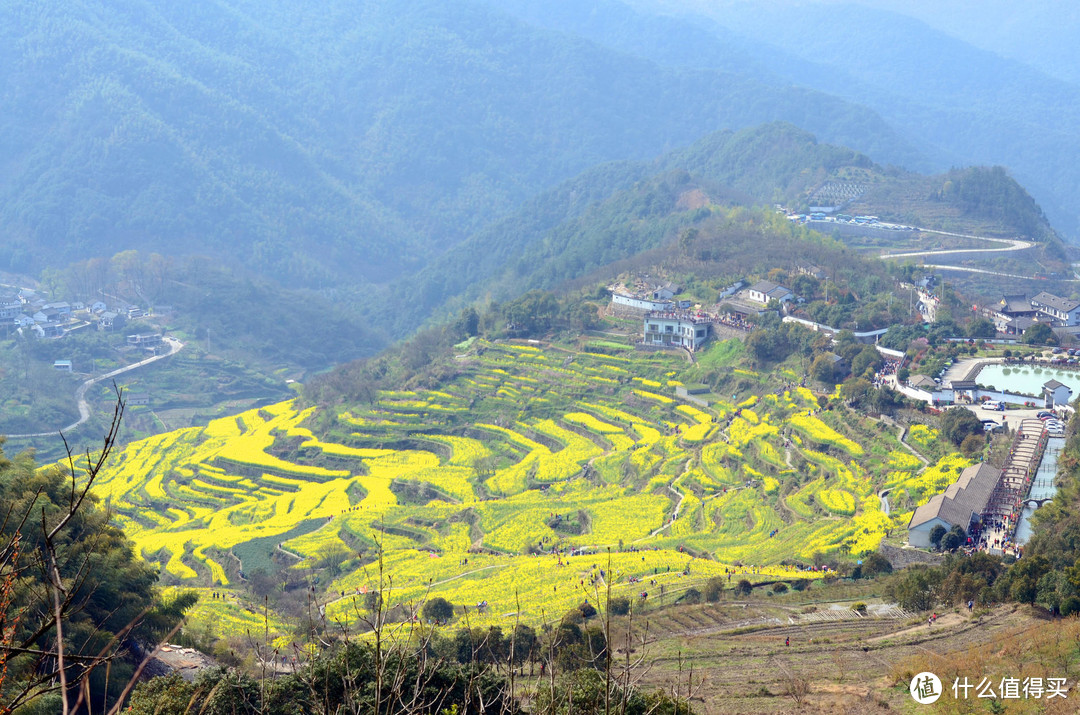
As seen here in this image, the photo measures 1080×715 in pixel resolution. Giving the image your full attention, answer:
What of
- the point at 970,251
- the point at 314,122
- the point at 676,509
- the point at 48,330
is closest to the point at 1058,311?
the point at 970,251

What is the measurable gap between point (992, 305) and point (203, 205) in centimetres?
9518

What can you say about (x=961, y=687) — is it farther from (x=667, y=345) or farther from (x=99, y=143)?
(x=99, y=143)

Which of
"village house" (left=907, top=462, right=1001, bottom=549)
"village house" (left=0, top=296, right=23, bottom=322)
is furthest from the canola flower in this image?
"village house" (left=0, top=296, right=23, bottom=322)

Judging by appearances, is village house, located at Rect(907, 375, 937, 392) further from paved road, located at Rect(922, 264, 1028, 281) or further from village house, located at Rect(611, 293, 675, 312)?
paved road, located at Rect(922, 264, 1028, 281)

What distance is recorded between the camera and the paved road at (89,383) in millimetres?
59469

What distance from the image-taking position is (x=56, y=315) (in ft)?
251

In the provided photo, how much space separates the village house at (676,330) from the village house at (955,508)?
20.3 m

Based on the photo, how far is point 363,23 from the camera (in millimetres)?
186375

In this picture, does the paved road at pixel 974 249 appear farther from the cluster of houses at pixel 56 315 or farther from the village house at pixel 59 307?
the village house at pixel 59 307

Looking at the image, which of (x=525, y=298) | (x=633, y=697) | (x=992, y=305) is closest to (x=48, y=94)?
(x=525, y=298)

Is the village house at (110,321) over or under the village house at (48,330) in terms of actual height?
over

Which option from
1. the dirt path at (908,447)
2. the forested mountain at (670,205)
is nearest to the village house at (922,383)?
the dirt path at (908,447)

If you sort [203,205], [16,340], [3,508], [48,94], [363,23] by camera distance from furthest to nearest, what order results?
[363,23]
[48,94]
[203,205]
[16,340]
[3,508]

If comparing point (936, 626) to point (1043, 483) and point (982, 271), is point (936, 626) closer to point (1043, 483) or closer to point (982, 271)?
point (1043, 483)
